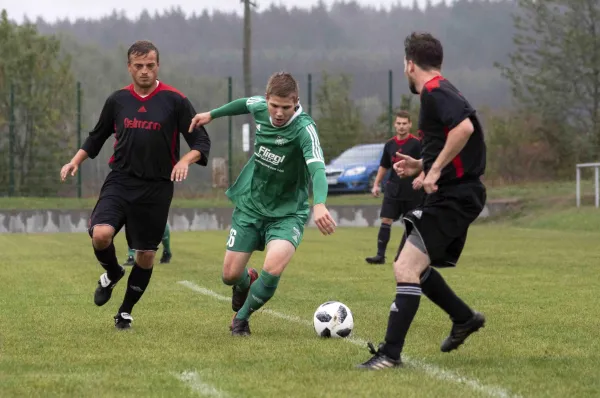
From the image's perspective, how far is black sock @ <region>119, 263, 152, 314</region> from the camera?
812 cm

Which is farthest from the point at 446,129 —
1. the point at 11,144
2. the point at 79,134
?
the point at 11,144

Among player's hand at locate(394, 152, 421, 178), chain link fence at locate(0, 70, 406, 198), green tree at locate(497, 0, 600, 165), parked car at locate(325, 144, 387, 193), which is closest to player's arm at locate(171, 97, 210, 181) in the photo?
player's hand at locate(394, 152, 421, 178)

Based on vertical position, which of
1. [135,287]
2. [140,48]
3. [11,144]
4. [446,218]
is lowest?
[135,287]

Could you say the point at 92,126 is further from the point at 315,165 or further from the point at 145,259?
the point at 315,165

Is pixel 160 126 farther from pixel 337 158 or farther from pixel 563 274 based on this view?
pixel 337 158

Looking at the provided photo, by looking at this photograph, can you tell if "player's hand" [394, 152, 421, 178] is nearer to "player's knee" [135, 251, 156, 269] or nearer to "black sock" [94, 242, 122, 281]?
"player's knee" [135, 251, 156, 269]

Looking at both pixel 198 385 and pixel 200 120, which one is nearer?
pixel 198 385

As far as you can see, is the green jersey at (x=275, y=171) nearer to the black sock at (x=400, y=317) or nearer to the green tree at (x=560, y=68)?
the black sock at (x=400, y=317)

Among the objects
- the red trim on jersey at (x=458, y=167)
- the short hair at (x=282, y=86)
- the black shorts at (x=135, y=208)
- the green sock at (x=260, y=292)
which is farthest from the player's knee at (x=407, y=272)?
the black shorts at (x=135, y=208)

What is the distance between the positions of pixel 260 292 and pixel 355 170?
20.7 meters

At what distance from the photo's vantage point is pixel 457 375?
583 centimetres

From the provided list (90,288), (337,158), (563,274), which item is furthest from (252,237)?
(337,158)

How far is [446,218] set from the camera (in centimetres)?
630

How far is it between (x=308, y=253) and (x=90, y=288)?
20.7 ft
